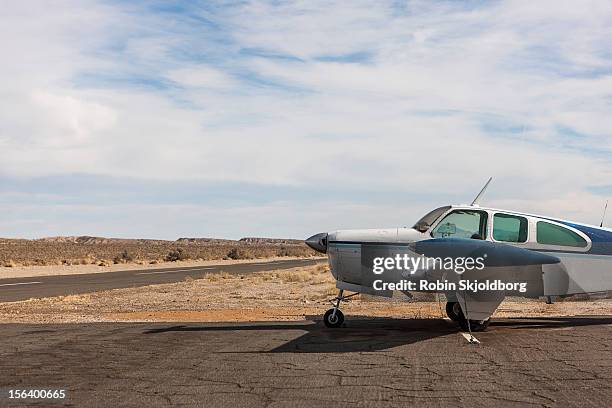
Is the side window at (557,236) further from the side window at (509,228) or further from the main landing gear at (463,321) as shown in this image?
the main landing gear at (463,321)

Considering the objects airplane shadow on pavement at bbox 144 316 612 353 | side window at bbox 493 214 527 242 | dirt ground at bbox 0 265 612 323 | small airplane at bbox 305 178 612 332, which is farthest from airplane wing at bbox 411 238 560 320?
dirt ground at bbox 0 265 612 323

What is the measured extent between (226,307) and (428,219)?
34.2 feet

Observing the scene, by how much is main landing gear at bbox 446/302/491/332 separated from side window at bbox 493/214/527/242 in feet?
5.55

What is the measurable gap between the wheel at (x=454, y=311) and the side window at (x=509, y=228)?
1930 mm

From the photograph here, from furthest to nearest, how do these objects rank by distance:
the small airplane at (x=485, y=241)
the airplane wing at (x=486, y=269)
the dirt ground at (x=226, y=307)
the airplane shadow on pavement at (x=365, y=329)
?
the dirt ground at (x=226, y=307) < the small airplane at (x=485, y=241) < the airplane wing at (x=486, y=269) < the airplane shadow on pavement at (x=365, y=329)

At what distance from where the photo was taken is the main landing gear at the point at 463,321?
1572cm

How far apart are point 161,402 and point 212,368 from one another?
2.35 metres

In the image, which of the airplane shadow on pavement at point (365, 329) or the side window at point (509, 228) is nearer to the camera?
Result: the airplane shadow on pavement at point (365, 329)

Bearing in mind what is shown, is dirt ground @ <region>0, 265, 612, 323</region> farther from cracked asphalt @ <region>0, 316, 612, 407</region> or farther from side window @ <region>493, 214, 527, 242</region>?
cracked asphalt @ <region>0, 316, 612, 407</region>

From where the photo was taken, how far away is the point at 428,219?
15.9 metres

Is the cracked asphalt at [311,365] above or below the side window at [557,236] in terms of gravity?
below

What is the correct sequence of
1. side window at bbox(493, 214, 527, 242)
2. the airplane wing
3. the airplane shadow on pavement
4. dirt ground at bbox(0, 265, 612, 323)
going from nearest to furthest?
the airplane shadow on pavement → the airplane wing → side window at bbox(493, 214, 527, 242) → dirt ground at bbox(0, 265, 612, 323)

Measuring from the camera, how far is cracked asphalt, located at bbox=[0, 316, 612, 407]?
911cm

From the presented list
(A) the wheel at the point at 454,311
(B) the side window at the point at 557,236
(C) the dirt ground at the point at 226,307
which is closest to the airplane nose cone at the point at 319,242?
(C) the dirt ground at the point at 226,307
